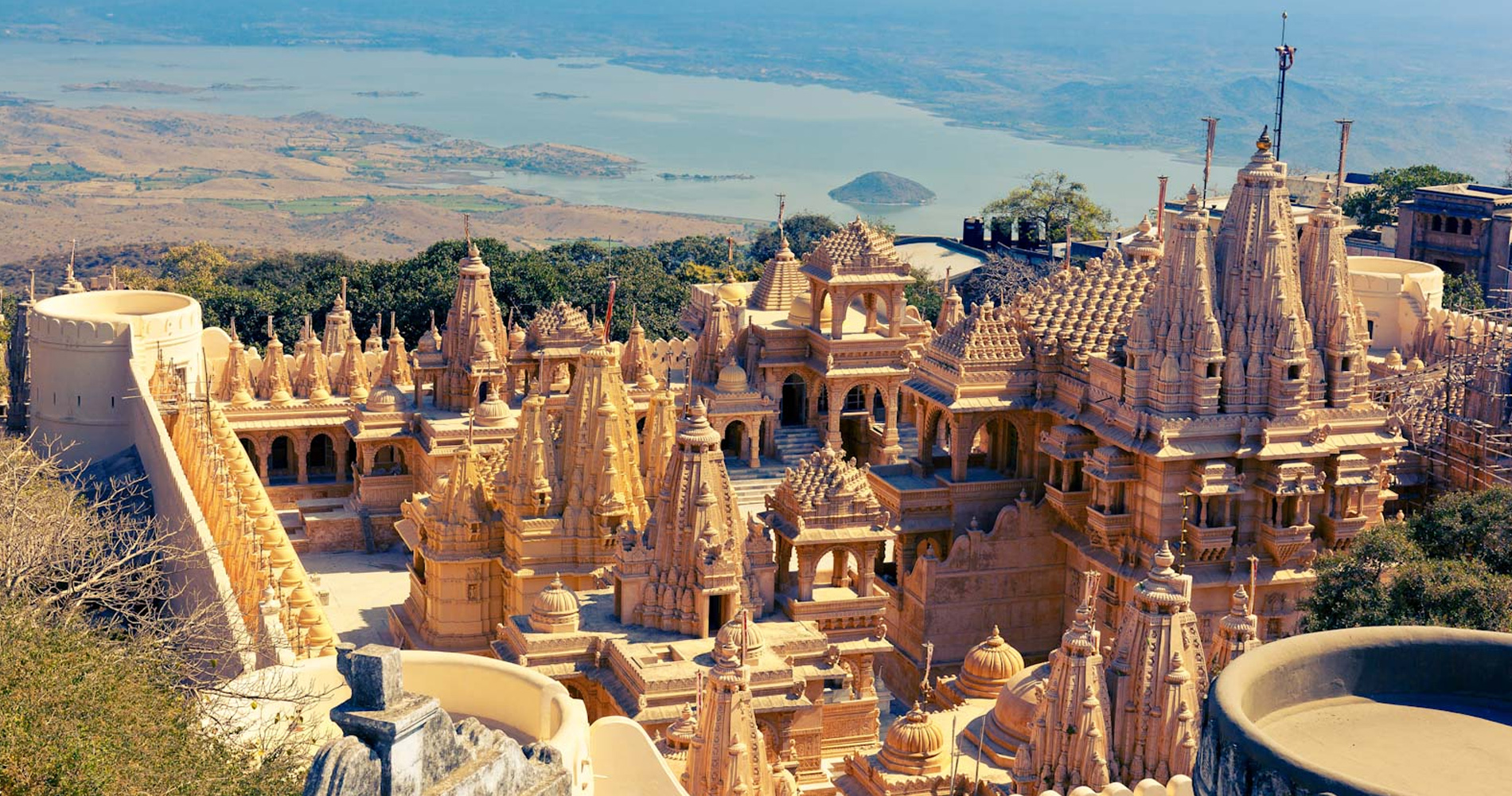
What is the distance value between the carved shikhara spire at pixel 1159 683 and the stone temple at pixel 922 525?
38 millimetres

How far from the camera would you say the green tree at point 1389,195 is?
82062 mm

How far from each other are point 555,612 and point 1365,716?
19165 millimetres

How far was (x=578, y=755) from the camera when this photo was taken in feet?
58.0

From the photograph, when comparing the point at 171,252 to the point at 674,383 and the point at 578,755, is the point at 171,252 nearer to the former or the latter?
the point at 674,383

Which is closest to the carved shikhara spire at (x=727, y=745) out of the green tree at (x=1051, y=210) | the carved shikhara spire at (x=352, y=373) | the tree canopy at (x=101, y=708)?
the tree canopy at (x=101, y=708)

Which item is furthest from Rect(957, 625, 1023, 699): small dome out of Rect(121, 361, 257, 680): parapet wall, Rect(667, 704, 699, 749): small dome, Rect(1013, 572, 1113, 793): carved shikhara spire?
Rect(121, 361, 257, 680): parapet wall

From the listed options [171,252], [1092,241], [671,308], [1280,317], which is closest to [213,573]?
[1280,317]

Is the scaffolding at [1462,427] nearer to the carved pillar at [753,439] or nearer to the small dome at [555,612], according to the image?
the carved pillar at [753,439]

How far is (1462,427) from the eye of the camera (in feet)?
134

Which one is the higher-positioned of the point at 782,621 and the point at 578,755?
the point at 578,755

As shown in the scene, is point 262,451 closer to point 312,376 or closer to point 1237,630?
point 312,376

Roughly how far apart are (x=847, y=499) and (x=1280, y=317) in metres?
8.60

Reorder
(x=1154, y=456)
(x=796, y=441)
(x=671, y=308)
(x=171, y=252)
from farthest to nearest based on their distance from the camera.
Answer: (x=171, y=252)
(x=671, y=308)
(x=796, y=441)
(x=1154, y=456)

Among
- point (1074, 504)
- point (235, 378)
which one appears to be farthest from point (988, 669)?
A: point (235, 378)
